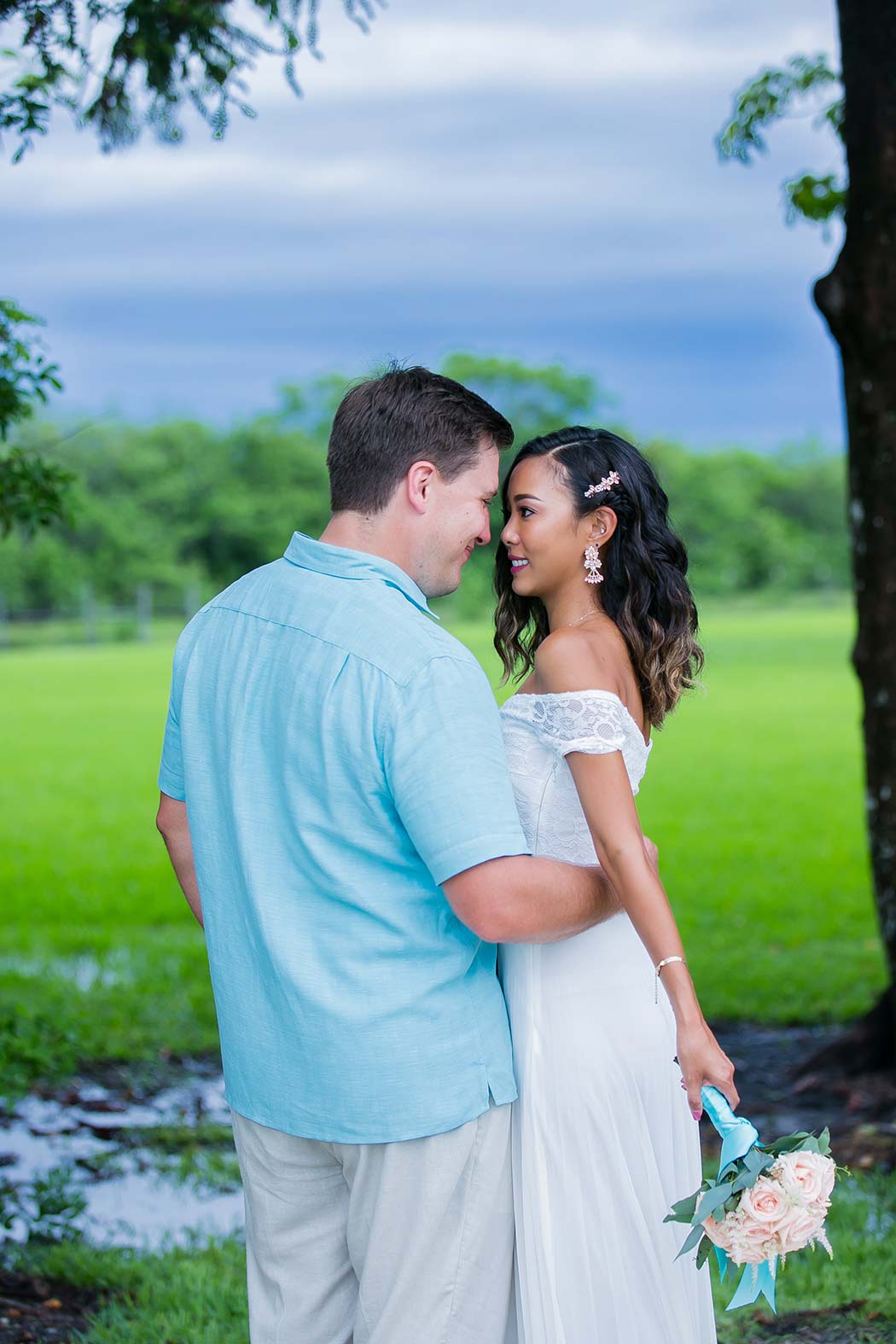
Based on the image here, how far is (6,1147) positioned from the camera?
16.9ft

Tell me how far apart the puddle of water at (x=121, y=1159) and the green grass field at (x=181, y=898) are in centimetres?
31

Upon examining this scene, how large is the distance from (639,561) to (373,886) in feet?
3.05

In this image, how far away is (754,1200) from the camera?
2117 millimetres

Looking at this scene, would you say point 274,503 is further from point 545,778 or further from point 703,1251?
point 703,1251

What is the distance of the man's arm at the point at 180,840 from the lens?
8.34 feet

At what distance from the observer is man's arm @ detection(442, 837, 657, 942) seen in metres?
1.98

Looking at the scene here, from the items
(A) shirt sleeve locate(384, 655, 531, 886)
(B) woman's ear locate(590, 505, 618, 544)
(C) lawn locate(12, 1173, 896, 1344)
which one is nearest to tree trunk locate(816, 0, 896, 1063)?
(C) lawn locate(12, 1173, 896, 1344)

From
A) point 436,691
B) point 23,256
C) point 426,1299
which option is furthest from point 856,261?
point 23,256

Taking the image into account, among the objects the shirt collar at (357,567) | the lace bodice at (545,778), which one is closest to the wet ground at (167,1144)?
the lace bodice at (545,778)

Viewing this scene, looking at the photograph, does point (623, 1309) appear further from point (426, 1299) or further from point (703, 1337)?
point (426, 1299)

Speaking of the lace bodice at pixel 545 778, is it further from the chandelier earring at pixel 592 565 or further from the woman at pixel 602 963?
the chandelier earring at pixel 592 565

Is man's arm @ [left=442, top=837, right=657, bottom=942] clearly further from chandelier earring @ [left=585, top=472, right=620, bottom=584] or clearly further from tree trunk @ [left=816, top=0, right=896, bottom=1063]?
tree trunk @ [left=816, top=0, right=896, bottom=1063]

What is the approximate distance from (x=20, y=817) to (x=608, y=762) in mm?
12277

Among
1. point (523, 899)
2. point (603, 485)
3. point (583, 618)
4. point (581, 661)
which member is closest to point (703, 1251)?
point (523, 899)
